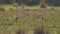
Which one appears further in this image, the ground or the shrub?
the ground

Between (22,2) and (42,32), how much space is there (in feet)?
110

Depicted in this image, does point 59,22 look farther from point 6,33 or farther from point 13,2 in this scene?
point 13,2

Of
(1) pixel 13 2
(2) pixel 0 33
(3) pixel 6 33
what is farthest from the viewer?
(1) pixel 13 2

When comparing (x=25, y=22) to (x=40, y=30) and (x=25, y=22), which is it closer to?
(x=25, y=22)

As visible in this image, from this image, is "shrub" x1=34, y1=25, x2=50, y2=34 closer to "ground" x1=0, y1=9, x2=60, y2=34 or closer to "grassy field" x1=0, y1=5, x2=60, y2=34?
"grassy field" x1=0, y1=5, x2=60, y2=34

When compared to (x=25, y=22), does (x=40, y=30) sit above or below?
above

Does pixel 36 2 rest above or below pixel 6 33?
below

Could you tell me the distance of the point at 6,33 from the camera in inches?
641

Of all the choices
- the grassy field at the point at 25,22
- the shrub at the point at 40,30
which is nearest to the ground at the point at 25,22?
the grassy field at the point at 25,22

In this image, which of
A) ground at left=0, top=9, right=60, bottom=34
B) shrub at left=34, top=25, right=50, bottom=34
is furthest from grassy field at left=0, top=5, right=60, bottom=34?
shrub at left=34, top=25, right=50, bottom=34

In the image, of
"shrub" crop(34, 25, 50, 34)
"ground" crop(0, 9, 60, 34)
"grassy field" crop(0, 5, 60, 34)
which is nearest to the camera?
"shrub" crop(34, 25, 50, 34)

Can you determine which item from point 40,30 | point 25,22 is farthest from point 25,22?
point 40,30

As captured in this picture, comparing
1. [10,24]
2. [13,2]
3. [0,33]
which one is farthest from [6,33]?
[13,2]

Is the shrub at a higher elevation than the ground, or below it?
higher
